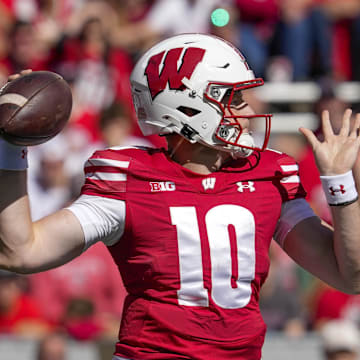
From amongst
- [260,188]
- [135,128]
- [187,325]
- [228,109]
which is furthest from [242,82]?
[135,128]

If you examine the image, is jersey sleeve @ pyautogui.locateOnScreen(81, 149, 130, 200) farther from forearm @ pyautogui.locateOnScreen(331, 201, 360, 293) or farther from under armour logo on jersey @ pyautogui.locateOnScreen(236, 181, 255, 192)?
forearm @ pyautogui.locateOnScreen(331, 201, 360, 293)

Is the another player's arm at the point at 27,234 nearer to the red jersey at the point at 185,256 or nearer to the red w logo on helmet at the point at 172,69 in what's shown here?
the red jersey at the point at 185,256

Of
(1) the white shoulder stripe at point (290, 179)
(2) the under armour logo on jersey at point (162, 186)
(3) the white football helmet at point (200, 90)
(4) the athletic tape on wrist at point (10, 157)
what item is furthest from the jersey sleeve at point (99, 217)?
(1) the white shoulder stripe at point (290, 179)

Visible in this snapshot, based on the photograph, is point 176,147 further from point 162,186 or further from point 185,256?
point 185,256

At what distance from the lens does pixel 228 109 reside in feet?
Answer: 9.39

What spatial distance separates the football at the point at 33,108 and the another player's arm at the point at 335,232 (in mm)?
837

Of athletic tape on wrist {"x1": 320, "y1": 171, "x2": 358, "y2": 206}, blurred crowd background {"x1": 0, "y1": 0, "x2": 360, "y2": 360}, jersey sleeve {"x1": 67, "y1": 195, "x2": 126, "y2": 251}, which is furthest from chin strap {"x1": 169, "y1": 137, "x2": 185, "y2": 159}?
blurred crowd background {"x1": 0, "y1": 0, "x2": 360, "y2": 360}

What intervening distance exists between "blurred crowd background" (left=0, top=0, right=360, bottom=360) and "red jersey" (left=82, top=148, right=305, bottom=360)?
89.7 inches

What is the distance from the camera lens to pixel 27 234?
260cm

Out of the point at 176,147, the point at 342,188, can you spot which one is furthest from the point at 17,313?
the point at 342,188

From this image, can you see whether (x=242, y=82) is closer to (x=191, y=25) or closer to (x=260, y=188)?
(x=260, y=188)

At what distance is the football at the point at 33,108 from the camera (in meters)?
2.54

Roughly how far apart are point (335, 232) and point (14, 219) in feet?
3.47

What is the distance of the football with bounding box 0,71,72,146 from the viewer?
2545 millimetres
